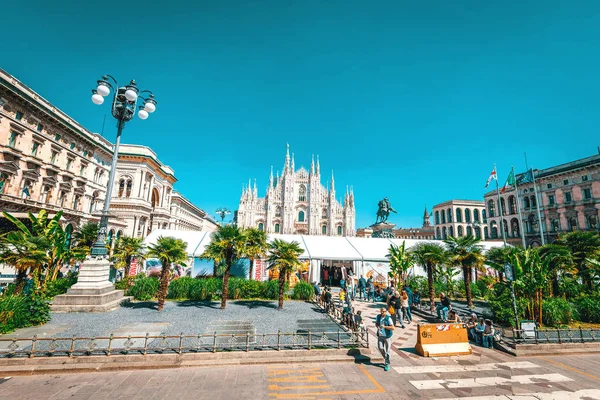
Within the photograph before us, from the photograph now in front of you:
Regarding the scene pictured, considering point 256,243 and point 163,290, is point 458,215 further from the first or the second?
point 163,290

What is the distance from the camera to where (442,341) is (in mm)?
8922

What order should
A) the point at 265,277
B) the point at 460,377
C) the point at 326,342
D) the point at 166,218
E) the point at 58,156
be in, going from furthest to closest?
the point at 166,218, the point at 58,156, the point at 265,277, the point at 326,342, the point at 460,377

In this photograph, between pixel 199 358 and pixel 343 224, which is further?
pixel 343 224

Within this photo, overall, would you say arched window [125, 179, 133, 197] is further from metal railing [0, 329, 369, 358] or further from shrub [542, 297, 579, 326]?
shrub [542, 297, 579, 326]

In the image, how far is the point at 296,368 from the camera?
7.57 metres

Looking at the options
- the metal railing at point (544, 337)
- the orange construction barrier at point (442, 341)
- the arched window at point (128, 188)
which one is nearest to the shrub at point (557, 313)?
the metal railing at point (544, 337)

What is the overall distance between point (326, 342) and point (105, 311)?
36.2ft

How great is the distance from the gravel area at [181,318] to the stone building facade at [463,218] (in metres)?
65.3

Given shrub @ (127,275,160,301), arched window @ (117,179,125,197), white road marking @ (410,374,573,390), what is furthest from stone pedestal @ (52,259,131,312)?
arched window @ (117,179,125,197)

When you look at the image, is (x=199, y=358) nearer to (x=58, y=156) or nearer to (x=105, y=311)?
(x=105, y=311)

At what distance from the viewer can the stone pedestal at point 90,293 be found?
12680mm

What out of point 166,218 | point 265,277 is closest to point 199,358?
point 265,277

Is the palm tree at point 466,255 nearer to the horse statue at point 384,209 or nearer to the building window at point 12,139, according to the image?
the horse statue at point 384,209

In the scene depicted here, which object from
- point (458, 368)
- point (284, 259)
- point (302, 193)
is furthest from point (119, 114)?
point (302, 193)
